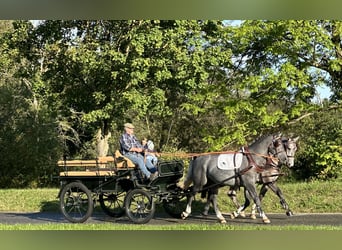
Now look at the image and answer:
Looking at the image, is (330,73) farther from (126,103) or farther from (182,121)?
(182,121)

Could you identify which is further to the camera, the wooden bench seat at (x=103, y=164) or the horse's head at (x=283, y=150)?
the wooden bench seat at (x=103, y=164)

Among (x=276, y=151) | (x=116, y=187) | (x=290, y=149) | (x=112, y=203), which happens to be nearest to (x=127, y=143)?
(x=116, y=187)

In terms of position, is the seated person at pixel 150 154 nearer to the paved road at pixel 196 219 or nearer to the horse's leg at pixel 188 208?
the horse's leg at pixel 188 208

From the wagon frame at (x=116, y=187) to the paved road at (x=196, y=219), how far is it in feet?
1.17

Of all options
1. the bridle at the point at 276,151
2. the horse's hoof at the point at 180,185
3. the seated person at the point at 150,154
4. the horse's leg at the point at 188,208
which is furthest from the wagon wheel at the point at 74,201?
the bridle at the point at 276,151

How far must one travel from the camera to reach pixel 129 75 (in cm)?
1741

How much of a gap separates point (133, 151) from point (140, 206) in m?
1.11

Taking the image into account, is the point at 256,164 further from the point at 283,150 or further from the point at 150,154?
the point at 150,154

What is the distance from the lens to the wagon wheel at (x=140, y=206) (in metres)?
10.7

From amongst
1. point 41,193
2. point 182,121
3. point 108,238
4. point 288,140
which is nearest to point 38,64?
point 41,193

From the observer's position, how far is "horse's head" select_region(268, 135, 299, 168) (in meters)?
10.9

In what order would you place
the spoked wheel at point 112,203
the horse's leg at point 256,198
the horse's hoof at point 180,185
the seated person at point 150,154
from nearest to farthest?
the horse's leg at point 256,198 → the seated person at point 150,154 → the horse's hoof at point 180,185 → the spoked wheel at point 112,203

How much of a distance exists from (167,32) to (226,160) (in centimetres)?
737

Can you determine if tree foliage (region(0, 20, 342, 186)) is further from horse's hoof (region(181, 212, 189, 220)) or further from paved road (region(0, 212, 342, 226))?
horse's hoof (region(181, 212, 189, 220))
